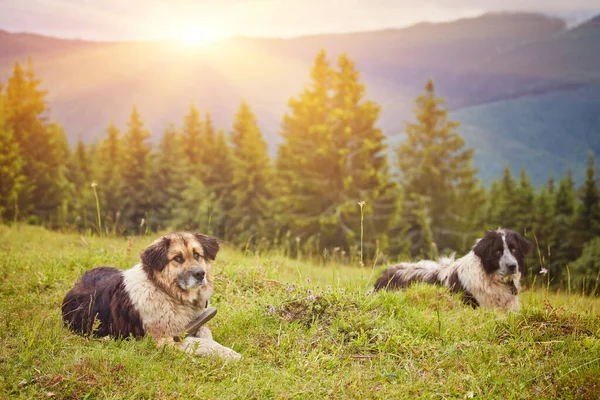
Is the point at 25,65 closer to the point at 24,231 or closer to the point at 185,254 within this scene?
the point at 24,231

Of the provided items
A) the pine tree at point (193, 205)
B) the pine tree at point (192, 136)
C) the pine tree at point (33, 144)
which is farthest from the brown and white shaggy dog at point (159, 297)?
the pine tree at point (192, 136)

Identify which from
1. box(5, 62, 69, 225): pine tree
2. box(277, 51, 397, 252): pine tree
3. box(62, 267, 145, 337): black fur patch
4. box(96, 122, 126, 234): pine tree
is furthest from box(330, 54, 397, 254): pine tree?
box(62, 267, 145, 337): black fur patch

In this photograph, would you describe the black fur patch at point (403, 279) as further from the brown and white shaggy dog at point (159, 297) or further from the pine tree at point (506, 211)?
the pine tree at point (506, 211)

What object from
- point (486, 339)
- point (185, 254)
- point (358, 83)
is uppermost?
point (358, 83)

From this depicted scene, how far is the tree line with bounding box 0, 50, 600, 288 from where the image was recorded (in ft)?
86.5

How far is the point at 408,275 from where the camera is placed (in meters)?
7.74

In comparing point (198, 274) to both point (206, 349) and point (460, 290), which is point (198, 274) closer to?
point (206, 349)

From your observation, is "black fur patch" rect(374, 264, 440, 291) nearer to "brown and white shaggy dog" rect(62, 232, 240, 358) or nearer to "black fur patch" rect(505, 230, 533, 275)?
"black fur patch" rect(505, 230, 533, 275)

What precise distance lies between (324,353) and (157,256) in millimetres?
2090

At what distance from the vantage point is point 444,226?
29.2 metres

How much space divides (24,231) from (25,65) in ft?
73.7

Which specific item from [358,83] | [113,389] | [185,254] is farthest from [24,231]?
[358,83]

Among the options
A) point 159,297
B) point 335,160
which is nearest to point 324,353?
point 159,297

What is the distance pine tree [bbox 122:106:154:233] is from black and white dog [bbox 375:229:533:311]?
29775 mm
